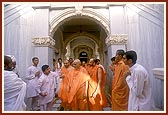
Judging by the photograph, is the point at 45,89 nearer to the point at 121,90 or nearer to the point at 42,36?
the point at 121,90

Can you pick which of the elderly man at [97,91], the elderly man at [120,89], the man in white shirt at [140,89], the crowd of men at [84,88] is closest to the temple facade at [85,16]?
the crowd of men at [84,88]

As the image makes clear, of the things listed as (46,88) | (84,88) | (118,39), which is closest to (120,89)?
(84,88)

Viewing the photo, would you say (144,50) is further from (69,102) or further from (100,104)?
(69,102)

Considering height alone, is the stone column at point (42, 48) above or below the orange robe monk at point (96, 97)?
above

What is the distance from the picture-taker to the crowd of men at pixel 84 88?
10.7 feet

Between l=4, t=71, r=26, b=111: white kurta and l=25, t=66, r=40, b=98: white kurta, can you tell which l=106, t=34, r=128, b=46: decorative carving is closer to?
l=25, t=66, r=40, b=98: white kurta

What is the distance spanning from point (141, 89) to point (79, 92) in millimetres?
2026

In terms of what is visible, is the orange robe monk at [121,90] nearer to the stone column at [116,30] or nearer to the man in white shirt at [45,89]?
the man in white shirt at [45,89]

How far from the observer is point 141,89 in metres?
3.36

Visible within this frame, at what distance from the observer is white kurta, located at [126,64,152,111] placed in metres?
3.35

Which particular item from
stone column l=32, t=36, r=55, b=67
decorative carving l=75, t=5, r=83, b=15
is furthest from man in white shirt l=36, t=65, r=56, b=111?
decorative carving l=75, t=5, r=83, b=15

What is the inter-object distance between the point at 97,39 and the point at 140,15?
597cm

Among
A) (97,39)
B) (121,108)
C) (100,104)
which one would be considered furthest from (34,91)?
(97,39)

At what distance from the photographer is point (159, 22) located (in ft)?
19.8
